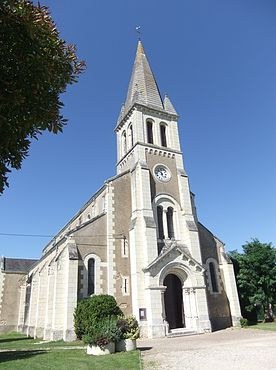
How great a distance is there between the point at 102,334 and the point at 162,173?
1643cm

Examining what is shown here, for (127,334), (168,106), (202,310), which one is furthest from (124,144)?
(127,334)

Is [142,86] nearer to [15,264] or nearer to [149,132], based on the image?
[149,132]

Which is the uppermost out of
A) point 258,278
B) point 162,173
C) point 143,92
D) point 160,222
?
point 143,92

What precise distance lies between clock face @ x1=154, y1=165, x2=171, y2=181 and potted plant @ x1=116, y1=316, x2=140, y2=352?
1447cm

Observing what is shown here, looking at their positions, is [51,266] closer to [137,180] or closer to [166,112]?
[137,180]

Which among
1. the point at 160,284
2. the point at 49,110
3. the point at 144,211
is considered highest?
the point at 144,211

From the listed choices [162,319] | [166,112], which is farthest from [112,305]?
[166,112]

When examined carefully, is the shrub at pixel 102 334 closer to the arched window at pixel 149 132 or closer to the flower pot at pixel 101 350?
the flower pot at pixel 101 350

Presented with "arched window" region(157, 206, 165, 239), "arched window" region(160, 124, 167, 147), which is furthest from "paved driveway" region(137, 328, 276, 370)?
"arched window" region(160, 124, 167, 147)

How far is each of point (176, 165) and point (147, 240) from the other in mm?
8745

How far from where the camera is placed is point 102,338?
14.0 m

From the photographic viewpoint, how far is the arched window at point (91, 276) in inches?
879

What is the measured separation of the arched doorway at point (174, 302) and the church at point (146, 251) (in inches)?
3.0

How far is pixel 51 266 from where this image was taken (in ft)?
83.4
